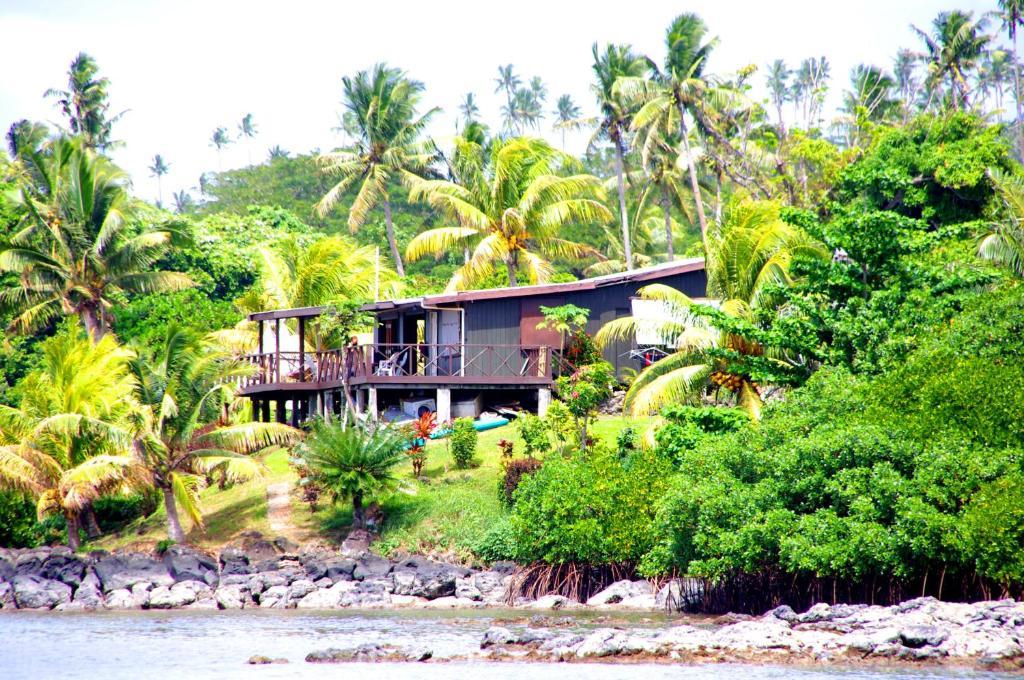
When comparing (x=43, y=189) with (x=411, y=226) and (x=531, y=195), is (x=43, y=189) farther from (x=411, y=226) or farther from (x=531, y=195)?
(x=411, y=226)

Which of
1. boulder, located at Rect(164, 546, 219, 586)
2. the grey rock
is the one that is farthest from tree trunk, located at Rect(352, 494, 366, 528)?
the grey rock

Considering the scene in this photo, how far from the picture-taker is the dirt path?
32.0m

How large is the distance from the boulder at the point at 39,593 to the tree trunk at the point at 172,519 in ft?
10.2

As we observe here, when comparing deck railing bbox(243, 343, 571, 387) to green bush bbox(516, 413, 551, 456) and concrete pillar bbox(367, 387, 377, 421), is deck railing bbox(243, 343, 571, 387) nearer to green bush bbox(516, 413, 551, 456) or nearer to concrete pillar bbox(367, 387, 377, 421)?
concrete pillar bbox(367, 387, 377, 421)

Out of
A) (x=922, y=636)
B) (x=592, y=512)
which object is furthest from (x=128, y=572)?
(x=922, y=636)

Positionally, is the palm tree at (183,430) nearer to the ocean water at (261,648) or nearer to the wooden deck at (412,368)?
the wooden deck at (412,368)

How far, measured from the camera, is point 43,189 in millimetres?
41500

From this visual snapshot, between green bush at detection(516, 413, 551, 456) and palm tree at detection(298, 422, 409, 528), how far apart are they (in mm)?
2970

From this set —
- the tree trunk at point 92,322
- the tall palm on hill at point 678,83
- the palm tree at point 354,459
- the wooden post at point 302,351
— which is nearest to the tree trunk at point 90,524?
the wooden post at point 302,351

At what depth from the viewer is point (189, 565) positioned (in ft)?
99.1

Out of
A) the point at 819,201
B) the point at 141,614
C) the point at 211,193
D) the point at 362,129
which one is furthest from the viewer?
the point at 211,193

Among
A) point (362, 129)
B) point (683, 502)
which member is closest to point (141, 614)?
point (683, 502)

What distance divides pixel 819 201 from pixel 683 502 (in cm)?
1870

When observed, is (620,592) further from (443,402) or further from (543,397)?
(443,402)
